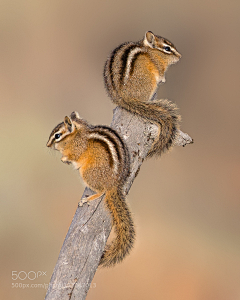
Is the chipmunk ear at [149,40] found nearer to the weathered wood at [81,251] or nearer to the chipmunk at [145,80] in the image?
the chipmunk at [145,80]

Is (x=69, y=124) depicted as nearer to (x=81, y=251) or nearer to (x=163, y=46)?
(x=81, y=251)

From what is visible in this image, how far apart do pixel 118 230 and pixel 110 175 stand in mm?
355

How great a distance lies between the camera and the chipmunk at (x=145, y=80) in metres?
2.46

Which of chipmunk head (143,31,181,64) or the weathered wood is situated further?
chipmunk head (143,31,181,64)

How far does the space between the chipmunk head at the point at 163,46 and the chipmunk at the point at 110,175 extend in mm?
1391

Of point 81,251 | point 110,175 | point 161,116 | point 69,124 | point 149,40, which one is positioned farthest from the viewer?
point 149,40

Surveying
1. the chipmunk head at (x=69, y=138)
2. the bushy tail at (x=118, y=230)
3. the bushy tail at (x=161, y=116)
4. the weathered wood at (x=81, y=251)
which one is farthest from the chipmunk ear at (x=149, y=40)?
the bushy tail at (x=118, y=230)

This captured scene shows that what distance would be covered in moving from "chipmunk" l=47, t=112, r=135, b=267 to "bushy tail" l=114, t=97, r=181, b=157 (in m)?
0.36

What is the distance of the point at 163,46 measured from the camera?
3309 millimetres

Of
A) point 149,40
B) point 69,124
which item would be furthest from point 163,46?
point 69,124

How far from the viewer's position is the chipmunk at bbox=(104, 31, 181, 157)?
2.46 meters

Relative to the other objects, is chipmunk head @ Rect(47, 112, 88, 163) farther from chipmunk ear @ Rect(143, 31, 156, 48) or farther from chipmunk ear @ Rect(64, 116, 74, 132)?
chipmunk ear @ Rect(143, 31, 156, 48)

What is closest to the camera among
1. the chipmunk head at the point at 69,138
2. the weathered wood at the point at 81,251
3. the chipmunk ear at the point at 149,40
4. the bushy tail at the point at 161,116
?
the weathered wood at the point at 81,251

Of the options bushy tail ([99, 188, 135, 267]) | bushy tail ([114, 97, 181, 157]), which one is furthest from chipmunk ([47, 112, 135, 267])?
bushy tail ([114, 97, 181, 157])
